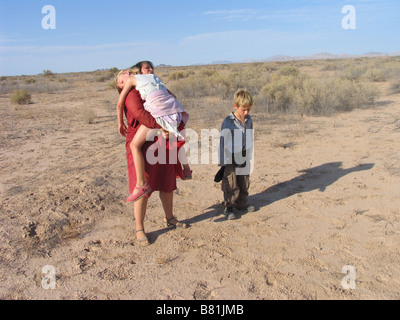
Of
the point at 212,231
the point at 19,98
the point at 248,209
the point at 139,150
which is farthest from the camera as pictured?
the point at 19,98

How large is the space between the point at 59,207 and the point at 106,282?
5.28 feet

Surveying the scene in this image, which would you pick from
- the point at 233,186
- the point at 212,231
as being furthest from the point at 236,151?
the point at 212,231

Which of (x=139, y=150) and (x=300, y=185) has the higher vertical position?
(x=139, y=150)

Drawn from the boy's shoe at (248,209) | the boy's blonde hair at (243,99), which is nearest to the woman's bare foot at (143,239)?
the boy's shoe at (248,209)

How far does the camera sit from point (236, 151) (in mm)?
3619

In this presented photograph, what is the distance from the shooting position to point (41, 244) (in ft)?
10.9

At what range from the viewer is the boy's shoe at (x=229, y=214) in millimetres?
3768

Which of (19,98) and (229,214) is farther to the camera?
(19,98)

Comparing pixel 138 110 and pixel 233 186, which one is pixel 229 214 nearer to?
pixel 233 186

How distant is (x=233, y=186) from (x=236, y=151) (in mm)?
413

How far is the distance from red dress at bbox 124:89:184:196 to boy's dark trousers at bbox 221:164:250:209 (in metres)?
0.64

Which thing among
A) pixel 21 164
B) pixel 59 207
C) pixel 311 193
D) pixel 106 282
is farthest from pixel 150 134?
pixel 21 164

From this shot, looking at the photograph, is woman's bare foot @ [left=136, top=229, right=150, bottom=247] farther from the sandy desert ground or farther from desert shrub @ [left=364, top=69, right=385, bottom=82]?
desert shrub @ [left=364, top=69, right=385, bottom=82]

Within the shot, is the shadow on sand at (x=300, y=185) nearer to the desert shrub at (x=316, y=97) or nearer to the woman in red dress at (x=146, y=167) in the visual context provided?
the woman in red dress at (x=146, y=167)
